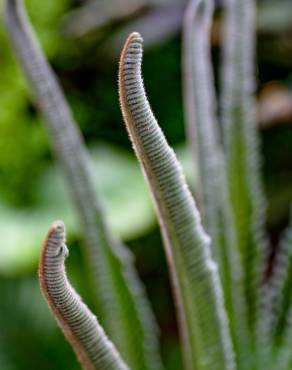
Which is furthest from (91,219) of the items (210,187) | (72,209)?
(72,209)

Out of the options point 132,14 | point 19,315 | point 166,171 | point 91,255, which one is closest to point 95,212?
point 91,255

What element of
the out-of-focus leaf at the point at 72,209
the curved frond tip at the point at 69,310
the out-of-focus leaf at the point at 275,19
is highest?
the out-of-focus leaf at the point at 275,19

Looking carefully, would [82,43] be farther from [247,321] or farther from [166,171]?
[166,171]

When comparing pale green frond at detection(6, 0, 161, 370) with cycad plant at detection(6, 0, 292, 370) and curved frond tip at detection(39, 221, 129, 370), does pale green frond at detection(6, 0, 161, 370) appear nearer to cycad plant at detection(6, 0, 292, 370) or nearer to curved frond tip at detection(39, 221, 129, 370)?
cycad plant at detection(6, 0, 292, 370)

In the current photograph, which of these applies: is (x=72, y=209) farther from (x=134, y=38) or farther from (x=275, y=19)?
(x=134, y=38)

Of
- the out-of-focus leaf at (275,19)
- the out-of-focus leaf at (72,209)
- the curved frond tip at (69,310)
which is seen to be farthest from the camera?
the out-of-focus leaf at (275,19)

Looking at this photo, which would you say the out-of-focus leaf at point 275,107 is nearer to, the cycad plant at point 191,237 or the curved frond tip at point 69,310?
the cycad plant at point 191,237

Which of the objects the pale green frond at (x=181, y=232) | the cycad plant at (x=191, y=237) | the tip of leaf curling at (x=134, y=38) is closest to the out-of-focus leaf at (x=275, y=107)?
the cycad plant at (x=191, y=237)

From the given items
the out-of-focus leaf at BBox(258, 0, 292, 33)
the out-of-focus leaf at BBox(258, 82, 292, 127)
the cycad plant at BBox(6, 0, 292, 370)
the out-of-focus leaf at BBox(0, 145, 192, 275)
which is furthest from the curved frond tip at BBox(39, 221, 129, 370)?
the out-of-focus leaf at BBox(258, 0, 292, 33)
